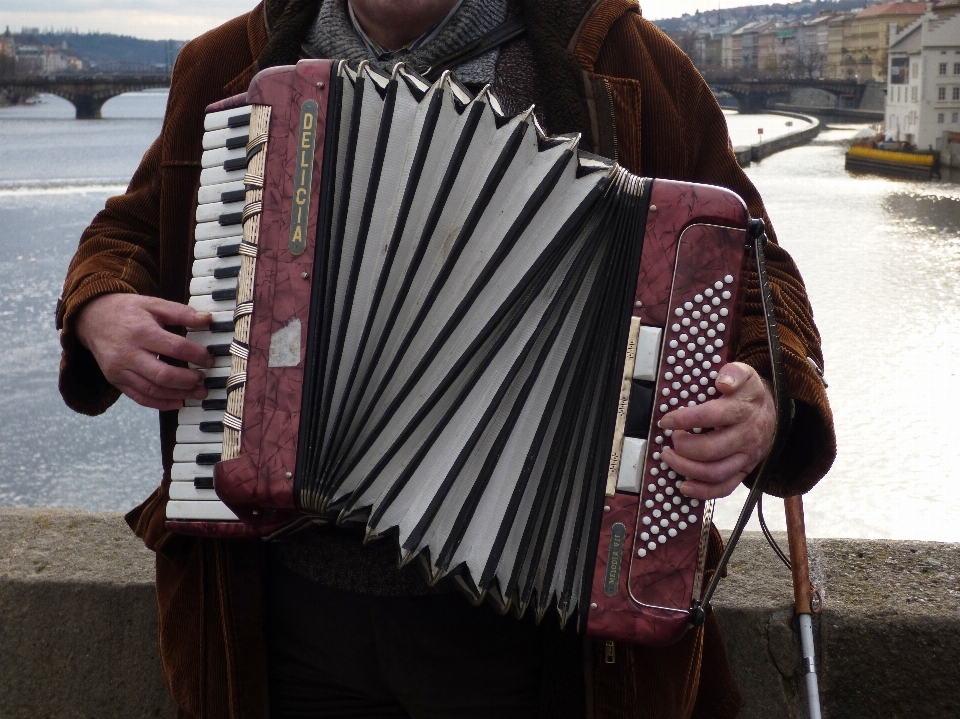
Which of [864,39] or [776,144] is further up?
[864,39]

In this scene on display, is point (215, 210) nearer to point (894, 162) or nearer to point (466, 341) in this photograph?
point (466, 341)

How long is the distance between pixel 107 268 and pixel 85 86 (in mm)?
33807

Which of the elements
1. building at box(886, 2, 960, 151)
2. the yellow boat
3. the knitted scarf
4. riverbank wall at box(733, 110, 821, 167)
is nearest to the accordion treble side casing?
the knitted scarf

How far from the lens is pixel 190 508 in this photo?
51.8 inches

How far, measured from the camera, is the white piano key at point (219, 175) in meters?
1.30

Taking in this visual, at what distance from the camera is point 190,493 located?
1.31 m

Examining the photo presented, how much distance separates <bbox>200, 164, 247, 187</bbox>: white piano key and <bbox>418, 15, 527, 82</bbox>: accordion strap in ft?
0.98

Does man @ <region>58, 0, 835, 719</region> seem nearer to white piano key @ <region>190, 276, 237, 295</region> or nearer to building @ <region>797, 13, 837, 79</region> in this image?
white piano key @ <region>190, 276, 237, 295</region>

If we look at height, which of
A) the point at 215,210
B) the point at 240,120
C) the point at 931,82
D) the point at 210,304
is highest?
the point at 931,82

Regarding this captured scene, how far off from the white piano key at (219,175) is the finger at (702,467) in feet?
2.12

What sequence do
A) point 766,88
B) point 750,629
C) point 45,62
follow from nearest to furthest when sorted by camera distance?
point 750,629 → point 45,62 → point 766,88

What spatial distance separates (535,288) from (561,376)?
4.5 inches

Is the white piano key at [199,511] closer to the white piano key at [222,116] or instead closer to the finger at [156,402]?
the finger at [156,402]

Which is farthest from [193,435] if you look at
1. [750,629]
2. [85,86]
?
[85,86]
